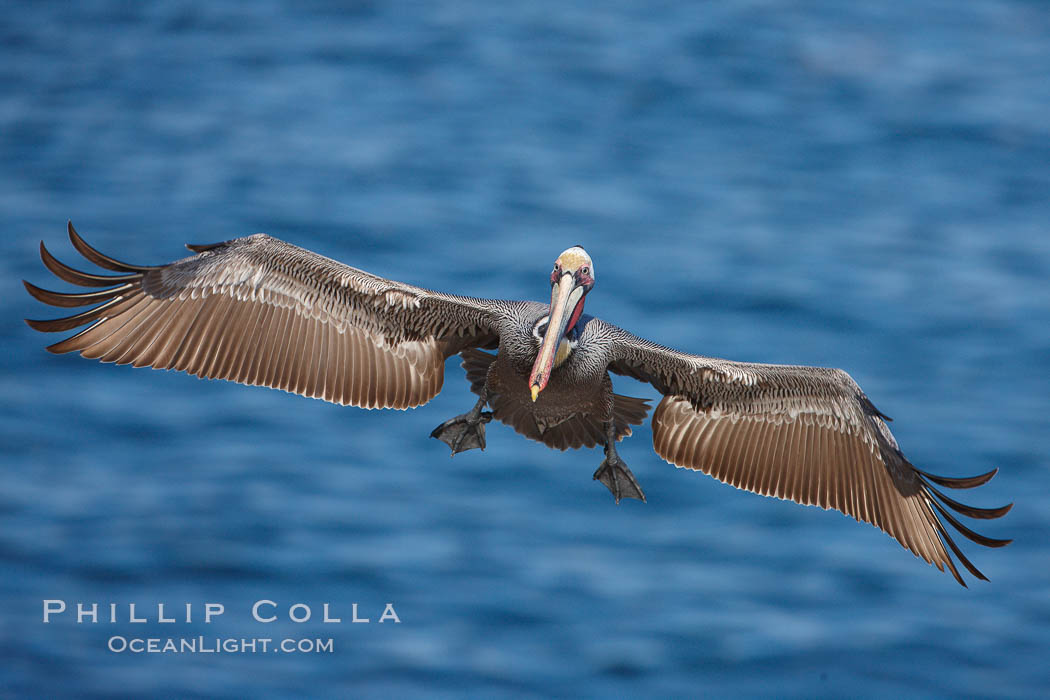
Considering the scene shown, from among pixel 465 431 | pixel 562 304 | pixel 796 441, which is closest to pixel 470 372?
pixel 465 431

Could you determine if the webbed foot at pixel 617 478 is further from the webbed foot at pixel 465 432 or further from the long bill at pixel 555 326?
the long bill at pixel 555 326

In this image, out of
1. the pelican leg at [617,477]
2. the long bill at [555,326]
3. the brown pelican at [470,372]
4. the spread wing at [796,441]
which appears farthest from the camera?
the pelican leg at [617,477]

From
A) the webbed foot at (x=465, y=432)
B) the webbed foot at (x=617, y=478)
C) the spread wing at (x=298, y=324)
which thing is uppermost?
the spread wing at (x=298, y=324)

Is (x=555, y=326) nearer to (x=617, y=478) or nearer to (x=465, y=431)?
(x=465, y=431)

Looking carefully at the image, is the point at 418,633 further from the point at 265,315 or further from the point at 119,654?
the point at 265,315

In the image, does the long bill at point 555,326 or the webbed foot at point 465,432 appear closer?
the long bill at point 555,326

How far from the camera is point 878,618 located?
3278 cm

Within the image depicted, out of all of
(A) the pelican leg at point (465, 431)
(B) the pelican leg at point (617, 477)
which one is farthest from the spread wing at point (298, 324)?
(B) the pelican leg at point (617, 477)

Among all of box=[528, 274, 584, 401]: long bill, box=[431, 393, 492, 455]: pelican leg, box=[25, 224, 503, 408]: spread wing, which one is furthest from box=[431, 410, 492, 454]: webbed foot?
box=[528, 274, 584, 401]: long bill

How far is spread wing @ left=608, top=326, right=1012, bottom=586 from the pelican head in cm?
103

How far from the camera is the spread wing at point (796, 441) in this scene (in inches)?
452

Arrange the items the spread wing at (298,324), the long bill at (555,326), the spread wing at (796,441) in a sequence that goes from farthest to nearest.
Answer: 1. the spread wing at (796,441)
2. the spread wing at (298,324)
3. the long bill at (555,326)

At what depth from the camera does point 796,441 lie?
11.7 metres

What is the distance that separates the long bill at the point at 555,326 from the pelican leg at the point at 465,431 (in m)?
1.19
